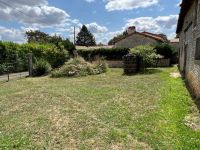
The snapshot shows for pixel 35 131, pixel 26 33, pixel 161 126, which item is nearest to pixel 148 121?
pixel 161 126

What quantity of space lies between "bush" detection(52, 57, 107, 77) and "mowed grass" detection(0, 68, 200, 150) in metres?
8.67

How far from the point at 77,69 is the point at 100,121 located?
43.2 ft

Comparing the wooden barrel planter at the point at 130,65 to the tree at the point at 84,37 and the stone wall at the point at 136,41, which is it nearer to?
the stone wall at the point at 136,41

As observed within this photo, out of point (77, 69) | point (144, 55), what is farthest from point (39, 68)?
point (144, 55)

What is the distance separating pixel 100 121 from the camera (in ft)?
22.1

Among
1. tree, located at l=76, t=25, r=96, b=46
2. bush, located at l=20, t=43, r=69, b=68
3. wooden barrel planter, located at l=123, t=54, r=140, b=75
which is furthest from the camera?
tree, located at l=76, t=25, r=96, b=46

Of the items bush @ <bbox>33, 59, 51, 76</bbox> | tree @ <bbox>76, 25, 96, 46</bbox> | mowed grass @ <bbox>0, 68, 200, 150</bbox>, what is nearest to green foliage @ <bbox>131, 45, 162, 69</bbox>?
bush @ <bbox>33, 59, 51, 76</bbox>

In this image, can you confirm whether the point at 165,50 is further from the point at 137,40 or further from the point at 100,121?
the point at 100,121

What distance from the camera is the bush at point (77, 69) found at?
19281 mm

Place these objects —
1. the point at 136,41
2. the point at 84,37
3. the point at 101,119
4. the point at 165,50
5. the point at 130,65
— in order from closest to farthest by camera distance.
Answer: the point at 101,119, the point at 130,65, the point at 165,50, the point at 136,41, the point at 84,37

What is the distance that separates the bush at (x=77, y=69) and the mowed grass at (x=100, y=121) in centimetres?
867

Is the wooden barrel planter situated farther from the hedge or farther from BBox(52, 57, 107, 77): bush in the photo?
the hedge

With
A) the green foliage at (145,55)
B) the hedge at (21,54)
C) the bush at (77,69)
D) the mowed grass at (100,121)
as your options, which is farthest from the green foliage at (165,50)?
the mowed grass at (100,121)

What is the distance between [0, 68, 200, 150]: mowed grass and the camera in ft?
17.4
